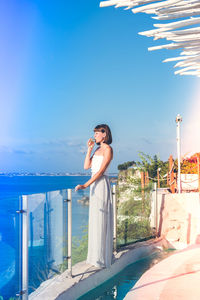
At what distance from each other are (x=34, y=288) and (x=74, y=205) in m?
1.01

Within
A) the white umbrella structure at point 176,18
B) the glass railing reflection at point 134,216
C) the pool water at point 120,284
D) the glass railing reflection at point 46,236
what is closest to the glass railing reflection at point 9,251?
the glass railing reflection at point 46,236

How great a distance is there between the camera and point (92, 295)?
4332mm

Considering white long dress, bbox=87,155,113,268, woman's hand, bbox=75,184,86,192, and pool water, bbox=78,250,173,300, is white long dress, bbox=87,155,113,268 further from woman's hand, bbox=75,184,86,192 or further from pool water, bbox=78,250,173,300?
pool water, bbox=78,250,173,300

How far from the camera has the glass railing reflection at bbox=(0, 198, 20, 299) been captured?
3107 mm

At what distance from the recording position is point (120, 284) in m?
4.71

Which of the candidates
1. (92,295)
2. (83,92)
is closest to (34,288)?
(92,295)

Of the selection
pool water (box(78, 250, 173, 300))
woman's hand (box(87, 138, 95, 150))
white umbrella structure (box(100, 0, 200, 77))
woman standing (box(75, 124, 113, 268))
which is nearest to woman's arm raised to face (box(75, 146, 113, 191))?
woman standing (box(75, 124, 113, 268))

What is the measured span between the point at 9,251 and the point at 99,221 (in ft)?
5.03

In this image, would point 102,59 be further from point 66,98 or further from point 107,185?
point 107,185

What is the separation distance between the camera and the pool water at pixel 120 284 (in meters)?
4.35

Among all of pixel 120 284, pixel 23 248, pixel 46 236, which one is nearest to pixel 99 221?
pixel 120 284

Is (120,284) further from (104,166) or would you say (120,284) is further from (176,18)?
(176,18)

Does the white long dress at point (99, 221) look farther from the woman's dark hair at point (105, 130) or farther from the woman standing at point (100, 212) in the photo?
the woman's dark hair at point (105, 130)

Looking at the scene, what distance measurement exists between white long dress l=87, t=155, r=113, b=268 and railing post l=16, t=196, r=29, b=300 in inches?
50.5
